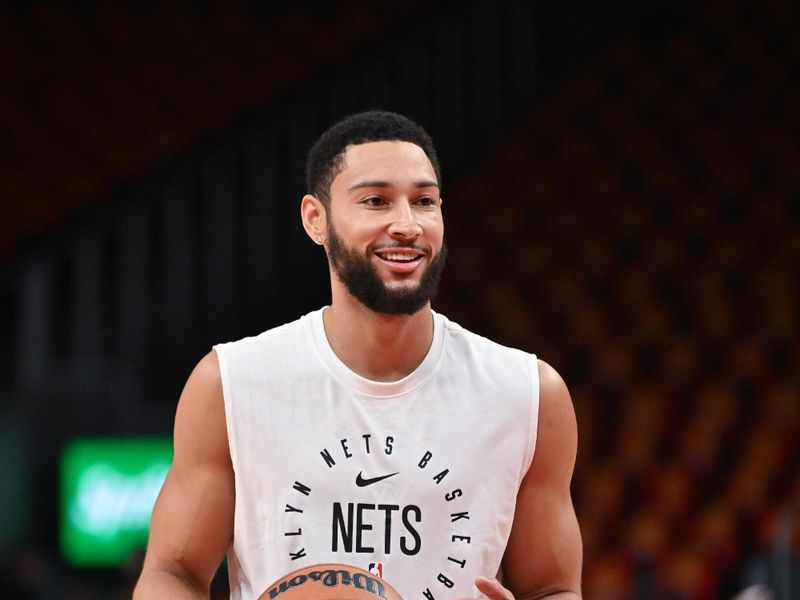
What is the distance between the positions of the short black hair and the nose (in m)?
0.14

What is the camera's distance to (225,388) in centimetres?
280

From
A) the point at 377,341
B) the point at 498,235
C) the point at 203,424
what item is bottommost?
the point at 203,424

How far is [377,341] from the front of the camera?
2857mm

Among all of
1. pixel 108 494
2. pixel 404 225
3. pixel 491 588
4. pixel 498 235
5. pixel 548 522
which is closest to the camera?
pixel 491 588

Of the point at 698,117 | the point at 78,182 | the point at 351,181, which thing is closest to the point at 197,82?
the point at 78,182

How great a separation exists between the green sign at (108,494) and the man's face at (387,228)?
4555 mm

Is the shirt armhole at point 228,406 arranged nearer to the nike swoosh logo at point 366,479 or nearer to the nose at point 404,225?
the nike swoosh logo at point 366,479

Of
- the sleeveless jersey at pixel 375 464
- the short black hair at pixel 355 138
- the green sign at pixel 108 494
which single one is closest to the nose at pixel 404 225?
the short black hair at pixel 355 138

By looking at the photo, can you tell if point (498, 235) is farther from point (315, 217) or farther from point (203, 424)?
point (203, 424)

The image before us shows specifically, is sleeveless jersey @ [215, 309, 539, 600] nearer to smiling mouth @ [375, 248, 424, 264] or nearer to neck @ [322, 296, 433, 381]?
neck @ [322, 296, 433, 381]

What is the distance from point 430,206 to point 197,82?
686 centimetres

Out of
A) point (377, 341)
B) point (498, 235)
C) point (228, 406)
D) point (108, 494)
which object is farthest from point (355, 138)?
point (498, 235)

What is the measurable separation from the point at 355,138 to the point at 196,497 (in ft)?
2.75

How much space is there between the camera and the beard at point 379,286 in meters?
2.73
